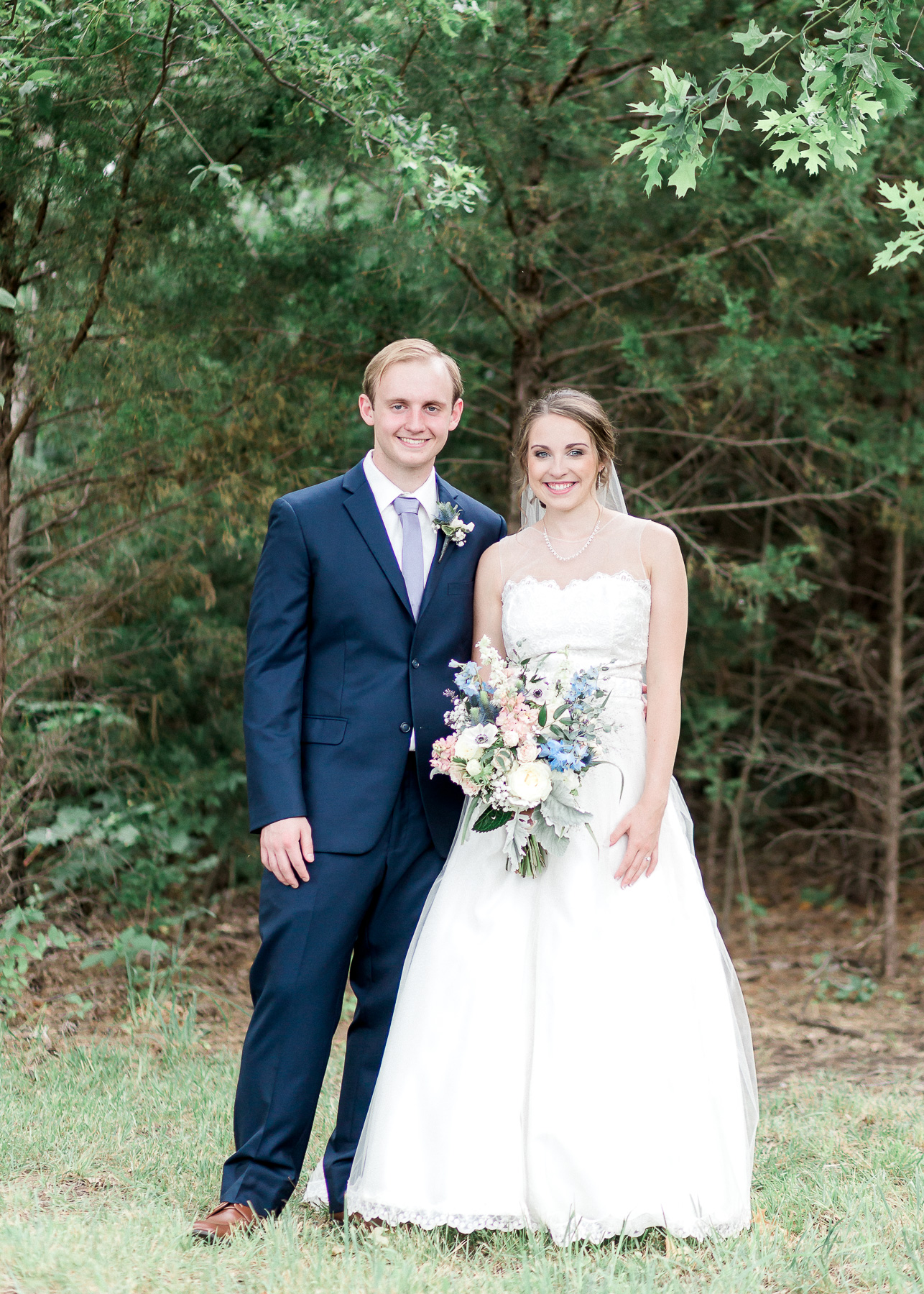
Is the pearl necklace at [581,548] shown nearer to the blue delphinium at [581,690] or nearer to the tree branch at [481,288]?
the blue delphinium at [581,690]

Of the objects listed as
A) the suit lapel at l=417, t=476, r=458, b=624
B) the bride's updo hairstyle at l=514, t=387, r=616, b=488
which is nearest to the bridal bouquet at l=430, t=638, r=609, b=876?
the suit lapel at l=417, t=476, r=458, b=624

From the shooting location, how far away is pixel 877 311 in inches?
281

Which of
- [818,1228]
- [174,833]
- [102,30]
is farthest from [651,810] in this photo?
[174,833]

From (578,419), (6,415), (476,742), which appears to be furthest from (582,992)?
(6,415)

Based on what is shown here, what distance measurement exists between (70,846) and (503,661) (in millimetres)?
3474

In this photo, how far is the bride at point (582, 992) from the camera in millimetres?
2945

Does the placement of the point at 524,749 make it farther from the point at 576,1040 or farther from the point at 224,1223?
the point at 224,1223

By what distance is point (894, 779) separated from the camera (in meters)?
7.43

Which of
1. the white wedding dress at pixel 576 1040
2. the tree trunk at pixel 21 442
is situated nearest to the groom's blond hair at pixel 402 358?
the white wedding dress at pixel 576 1040

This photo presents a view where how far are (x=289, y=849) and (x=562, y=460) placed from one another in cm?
127

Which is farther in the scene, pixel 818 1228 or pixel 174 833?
pixel 174 833

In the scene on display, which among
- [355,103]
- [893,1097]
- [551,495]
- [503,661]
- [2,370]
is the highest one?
[355,103]

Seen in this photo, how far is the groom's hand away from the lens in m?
3.11

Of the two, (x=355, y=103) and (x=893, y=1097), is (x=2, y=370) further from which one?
(x=893, y=1097)
